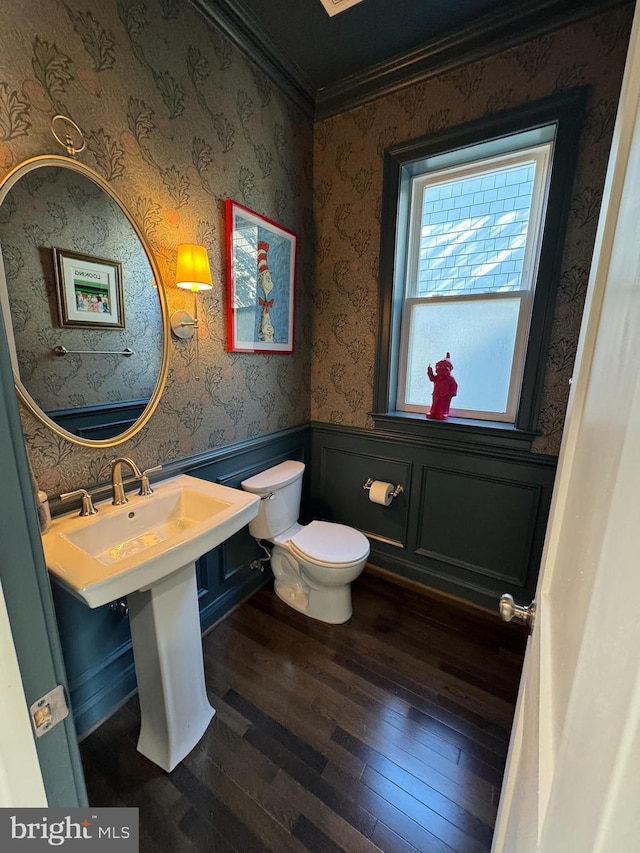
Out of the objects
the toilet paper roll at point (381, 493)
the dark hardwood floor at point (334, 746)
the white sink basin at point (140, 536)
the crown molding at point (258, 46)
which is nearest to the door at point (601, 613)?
the dark hardwood floor at point (334, 746)

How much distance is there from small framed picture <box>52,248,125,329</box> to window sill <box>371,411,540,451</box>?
1395mm

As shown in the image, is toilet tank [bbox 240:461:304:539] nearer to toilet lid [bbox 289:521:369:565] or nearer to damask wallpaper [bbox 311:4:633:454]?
toilet lid [bbox 289:521:369:565]

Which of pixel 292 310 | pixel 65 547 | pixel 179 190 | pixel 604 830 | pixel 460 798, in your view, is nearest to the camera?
pixel 604 830

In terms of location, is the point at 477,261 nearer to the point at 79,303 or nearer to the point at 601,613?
the point at 79,303

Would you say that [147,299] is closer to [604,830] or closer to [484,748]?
[604,830]

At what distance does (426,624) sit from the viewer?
1863 mm

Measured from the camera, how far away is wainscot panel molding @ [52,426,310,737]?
127cm

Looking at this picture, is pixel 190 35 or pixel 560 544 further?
pixel 190 35

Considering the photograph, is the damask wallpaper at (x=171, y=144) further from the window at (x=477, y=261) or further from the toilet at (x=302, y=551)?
the window at (x=477, y=261)

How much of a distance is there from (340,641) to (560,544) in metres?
1.49

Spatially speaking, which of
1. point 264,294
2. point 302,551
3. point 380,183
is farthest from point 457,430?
point 380,183

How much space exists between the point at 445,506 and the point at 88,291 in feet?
6.26

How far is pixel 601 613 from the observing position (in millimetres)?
278

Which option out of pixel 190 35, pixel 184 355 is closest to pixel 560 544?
pixel 184 355
